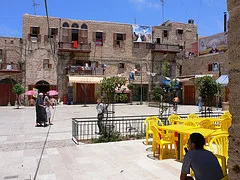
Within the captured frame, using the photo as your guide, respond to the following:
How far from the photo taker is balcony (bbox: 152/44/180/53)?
32.6 metres

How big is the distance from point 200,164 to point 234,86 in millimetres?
1189

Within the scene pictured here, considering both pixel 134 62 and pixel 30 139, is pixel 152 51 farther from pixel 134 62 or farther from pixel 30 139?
pixel 30 139

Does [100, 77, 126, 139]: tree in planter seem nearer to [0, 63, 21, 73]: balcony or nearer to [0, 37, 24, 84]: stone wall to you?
[0, 63, 21, 73]: balcony

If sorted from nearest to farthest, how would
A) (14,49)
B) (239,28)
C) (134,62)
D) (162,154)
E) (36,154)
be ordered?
1. (239,28)
2. (162,154)
3. (36,154)
4. (14,49)
5. (134,62)

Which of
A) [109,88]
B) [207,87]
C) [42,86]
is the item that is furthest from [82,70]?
[109,88]

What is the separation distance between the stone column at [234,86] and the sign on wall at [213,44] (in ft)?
80.7

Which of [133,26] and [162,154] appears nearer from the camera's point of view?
[162,154]

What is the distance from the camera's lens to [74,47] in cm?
2903

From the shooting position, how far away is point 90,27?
99.1 ft

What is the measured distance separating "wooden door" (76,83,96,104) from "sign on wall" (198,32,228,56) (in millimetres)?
13508

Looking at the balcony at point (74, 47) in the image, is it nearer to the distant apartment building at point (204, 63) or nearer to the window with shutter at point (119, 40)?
the window with shutter at point (119, 40)

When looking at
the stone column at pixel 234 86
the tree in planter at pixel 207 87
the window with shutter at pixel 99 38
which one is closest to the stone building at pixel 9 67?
the window with shutter at pixel 99 38

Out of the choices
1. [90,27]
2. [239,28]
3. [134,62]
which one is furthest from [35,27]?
[239,28]

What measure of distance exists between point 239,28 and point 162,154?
4.54m
